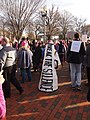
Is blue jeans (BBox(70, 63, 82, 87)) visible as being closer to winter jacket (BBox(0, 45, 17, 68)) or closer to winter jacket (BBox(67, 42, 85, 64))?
winter jacket (BBox(67, 42, 85, 64))

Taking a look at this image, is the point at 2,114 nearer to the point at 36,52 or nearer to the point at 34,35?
the point at 36,52

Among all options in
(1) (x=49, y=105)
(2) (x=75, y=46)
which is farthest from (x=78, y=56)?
→ (1) (x=49, y=105)

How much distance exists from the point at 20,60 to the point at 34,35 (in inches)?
1760

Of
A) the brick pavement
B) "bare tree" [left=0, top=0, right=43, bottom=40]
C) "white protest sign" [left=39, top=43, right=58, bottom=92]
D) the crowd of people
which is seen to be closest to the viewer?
the brick pavement

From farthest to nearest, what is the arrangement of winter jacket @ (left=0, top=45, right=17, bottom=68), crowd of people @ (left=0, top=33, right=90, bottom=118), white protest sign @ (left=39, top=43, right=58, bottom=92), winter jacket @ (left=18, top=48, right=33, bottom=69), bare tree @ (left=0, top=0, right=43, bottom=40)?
1. bare tree @ (left=0, top=0, right=43, bottom=40)
2. winter jacket @ (left=18, top=48, right=33, bottom=69)
3. white protest sign @ (left=39, top=43, right=58, bottom=92)
4. crowd of people @ (left=0, top=33, right=90, bottom=118)
5. winter jacket @ (left=0, top=45, right=17, bottom=68)

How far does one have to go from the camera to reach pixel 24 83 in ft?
32.6

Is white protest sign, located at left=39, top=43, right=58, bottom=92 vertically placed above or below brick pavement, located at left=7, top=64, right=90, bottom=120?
above

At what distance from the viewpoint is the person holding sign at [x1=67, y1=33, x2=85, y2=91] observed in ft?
27.0

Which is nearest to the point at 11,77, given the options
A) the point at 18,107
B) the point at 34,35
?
the point at 18,107

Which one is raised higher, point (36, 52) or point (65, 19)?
point (65, 19)

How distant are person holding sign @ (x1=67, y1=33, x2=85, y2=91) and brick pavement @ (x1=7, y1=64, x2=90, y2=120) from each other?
347 mm

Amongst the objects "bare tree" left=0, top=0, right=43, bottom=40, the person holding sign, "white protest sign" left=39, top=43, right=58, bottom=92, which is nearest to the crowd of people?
the person holding sign

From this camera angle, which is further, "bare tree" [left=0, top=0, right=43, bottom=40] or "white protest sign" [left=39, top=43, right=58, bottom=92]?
"bare tree" [left=0, top=0, right=43, bottom=40]

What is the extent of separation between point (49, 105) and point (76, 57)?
213cm
